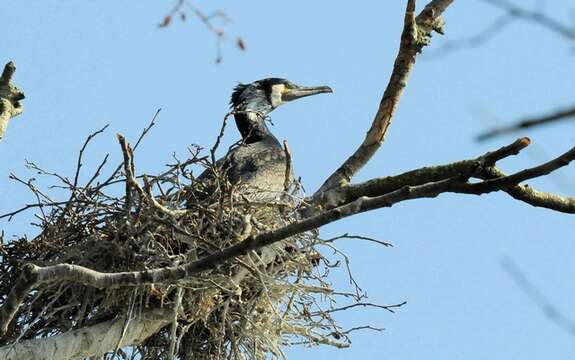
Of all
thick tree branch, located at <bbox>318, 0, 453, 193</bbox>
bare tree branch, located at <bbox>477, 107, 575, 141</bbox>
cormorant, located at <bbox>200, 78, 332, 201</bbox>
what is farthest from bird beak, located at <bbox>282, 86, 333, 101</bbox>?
bare tree branch, located at <bbox>477, 107, 575, 141</bbox>

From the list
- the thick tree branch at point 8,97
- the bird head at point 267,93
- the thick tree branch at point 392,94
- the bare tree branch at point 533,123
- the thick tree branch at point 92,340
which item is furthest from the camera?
the bird head at point 267,93

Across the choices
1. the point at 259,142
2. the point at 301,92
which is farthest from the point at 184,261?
the point at 301,92

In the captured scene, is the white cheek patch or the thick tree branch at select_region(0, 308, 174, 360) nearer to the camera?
the thick tree branch at select_region(0, 308, 174, 360)

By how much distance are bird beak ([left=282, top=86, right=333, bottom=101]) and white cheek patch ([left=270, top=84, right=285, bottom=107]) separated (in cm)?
5

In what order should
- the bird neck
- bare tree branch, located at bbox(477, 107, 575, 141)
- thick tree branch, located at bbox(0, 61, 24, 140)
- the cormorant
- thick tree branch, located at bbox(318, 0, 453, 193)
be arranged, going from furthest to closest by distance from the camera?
the bird neck → the cormorant → thick tree branch, located at bbox(318, 0, 453, 193) → thick tree branch, located at bbox(0, 61, 24, 140) → bare tree branch, located at bbox(477, 107, 575, 141)

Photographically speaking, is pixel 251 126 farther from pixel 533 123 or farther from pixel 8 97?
pixel 533 123

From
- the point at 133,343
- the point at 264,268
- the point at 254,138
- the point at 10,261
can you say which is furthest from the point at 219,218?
the point at 254,138

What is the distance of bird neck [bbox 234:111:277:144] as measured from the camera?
28.1 ft

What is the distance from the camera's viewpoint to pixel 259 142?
27.3 ft

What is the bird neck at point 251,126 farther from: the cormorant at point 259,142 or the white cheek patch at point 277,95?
the white cheek patch at point 277,95

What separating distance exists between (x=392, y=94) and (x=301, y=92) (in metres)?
3.48

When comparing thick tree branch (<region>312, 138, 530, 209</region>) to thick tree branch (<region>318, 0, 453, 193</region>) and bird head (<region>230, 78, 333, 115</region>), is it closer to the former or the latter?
thick tree branch (<region>318, 0, 453, 193</region>)

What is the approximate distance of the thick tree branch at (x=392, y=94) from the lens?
20.5ft

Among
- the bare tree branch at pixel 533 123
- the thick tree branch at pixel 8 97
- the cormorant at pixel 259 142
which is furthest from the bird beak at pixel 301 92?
the bare tree branch at pixel 533 123
